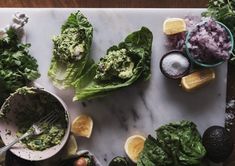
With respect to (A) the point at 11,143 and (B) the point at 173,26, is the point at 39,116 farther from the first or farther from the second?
(B) the point at 173,26

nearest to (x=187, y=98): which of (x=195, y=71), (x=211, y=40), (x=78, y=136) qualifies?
(x=195, y=71)

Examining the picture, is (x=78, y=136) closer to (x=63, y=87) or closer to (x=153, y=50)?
(x=63, y=87)

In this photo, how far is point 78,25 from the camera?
2.24 m

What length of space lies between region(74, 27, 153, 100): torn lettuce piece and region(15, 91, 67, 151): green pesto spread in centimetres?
10

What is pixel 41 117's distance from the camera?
2281 mm

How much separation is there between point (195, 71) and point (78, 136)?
1.80 feet

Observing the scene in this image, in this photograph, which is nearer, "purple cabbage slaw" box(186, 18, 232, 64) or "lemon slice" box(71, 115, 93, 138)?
"purple cabbage slaw" box(186, 18, 232, 64)

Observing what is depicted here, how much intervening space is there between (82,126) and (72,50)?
315 mm

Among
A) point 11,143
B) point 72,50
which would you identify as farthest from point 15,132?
point 72,50

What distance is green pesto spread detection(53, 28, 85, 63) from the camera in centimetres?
222

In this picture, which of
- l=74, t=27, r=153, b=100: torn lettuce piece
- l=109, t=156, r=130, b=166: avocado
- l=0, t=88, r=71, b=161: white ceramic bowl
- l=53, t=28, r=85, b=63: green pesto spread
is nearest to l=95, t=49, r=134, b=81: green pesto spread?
l=74, t=27, r=153, b=100: torn lettuce piece

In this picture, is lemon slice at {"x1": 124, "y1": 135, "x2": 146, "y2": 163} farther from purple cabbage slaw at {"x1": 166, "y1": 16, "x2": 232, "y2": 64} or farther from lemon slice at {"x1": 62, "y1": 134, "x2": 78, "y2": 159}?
purple cabbage slaw at {"x1": 166, "y1": 16, "x2": 232, "y2": 64}

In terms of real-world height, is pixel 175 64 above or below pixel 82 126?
above

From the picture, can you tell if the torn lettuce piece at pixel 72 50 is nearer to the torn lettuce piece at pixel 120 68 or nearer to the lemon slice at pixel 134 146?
the torn lettuce piece at pixel 120 68
